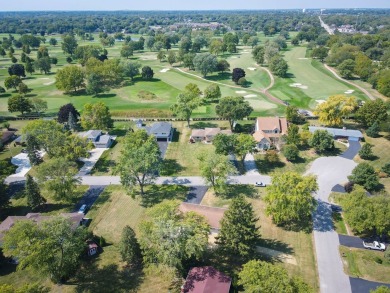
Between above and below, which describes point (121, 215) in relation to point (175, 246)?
below

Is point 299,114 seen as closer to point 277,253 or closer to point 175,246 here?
point 277,253

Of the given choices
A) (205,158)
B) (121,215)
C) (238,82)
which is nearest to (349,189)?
(205,158)

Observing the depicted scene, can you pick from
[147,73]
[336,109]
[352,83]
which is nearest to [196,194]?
[336,109]

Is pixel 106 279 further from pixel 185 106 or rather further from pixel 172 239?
pixel 185 106

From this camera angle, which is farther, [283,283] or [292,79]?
[292,79]

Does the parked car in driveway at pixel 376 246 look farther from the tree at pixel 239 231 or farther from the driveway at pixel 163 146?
the driveway at pixel 163 146

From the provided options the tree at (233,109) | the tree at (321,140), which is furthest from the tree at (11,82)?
the tree at (321,140)
